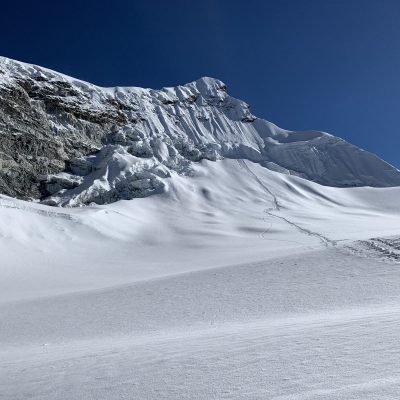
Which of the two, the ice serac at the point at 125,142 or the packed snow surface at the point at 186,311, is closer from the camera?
the packed snow surface at the point at 186,311

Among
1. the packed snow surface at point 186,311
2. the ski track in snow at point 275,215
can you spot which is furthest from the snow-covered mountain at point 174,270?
the ski track in snow at point 275,215

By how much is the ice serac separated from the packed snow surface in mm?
26135

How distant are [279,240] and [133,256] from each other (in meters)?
11.6

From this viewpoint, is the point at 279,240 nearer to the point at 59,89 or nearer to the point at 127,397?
the point at 127,397

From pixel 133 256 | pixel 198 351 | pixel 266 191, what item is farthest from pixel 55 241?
pixel 266 191

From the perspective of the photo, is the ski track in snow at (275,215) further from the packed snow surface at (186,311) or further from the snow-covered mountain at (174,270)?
the packed snow surface at (186,311)

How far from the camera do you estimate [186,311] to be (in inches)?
497

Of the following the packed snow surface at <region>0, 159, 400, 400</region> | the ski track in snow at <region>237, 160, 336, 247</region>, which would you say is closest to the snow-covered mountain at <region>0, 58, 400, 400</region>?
the packed snow surface at <region>0, 159, 400, 400</region>

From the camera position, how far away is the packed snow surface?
4.97 meters

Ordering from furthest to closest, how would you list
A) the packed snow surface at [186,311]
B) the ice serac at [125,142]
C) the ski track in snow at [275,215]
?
the ice serac at [125,142]
the ski track in snow at [275,215]
the packed snow surface at [186,311]

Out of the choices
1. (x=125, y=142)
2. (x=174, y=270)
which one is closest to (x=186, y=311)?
(x=174, y=270)

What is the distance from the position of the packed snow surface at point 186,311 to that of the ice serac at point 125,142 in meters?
26.1

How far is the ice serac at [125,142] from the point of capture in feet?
209

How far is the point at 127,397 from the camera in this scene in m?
4.80
